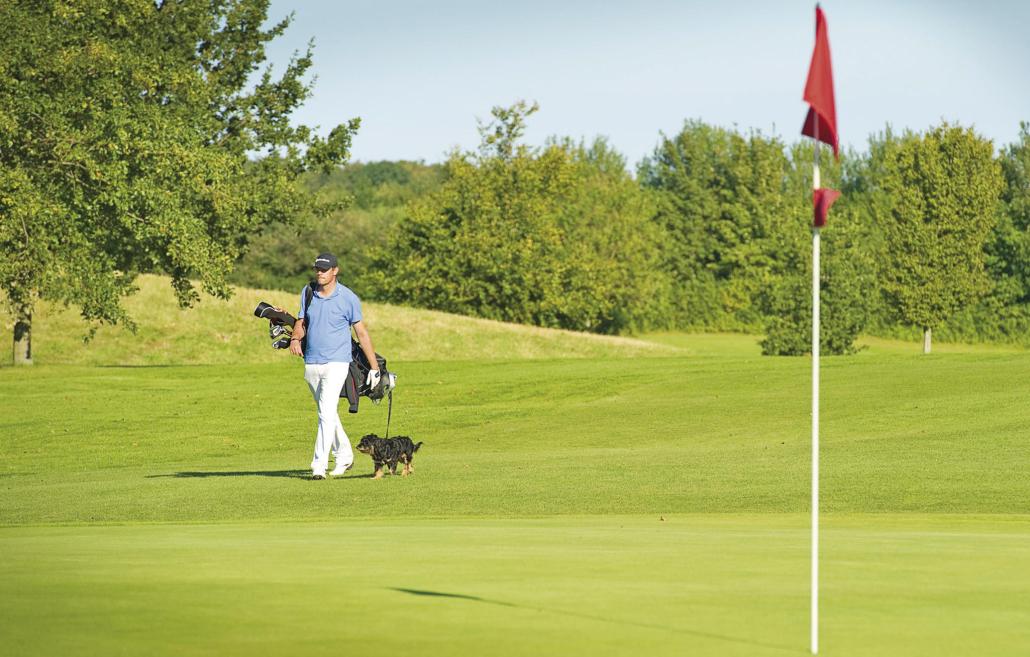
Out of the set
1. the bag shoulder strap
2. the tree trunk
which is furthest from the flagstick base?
the tree trunk

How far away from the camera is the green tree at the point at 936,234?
240 feet

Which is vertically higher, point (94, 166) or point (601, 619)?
point (94, 166)

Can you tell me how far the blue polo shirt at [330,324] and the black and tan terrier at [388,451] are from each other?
1.19 m

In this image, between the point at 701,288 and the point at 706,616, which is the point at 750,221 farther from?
the point at 706,616

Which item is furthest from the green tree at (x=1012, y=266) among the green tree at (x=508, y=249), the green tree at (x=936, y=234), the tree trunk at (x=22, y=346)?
the tree trunk at (x=22, y=346)

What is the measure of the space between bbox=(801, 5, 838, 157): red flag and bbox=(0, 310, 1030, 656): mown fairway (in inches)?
94.3

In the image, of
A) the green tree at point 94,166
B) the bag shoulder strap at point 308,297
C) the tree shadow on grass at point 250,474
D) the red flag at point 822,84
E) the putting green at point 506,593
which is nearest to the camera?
the putting green at point 506,593

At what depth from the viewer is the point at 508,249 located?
81.4 meters

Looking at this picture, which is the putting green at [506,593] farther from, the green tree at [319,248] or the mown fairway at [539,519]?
the green tree at [319,248]

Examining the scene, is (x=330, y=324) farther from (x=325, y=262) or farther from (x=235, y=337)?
(x=235, y=337)

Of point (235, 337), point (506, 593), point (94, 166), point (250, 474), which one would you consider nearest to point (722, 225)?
point (235, 337)

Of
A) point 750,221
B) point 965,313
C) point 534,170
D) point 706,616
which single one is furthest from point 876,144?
point 706,616

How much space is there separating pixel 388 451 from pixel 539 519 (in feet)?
15.0

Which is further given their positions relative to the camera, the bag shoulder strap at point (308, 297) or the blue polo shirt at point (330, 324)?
the bag shoulder strap at point (308, 297)
